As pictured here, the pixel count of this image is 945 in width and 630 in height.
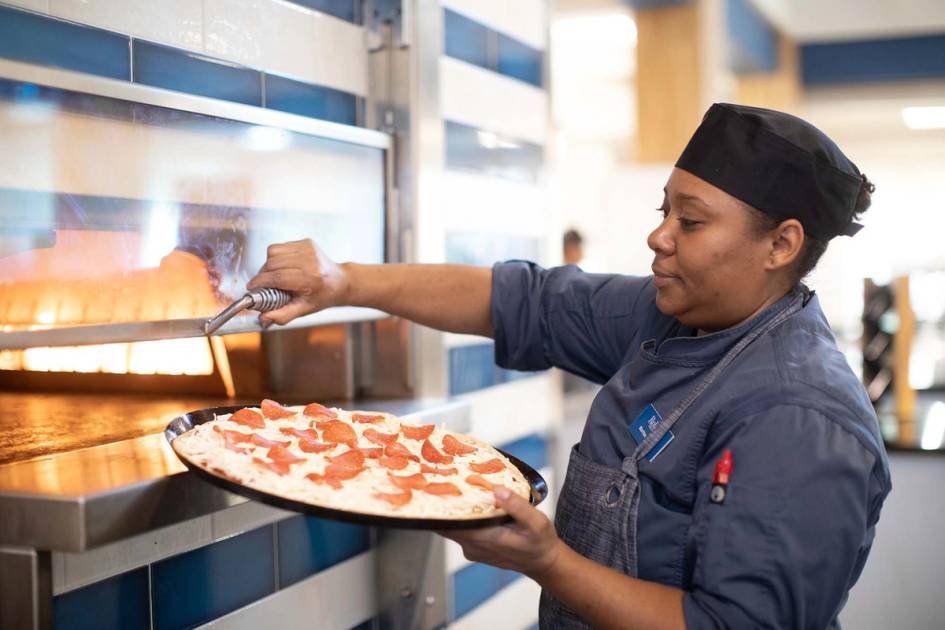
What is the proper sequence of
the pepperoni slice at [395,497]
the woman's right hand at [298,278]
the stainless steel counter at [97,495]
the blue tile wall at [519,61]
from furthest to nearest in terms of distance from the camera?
the blue tile wall at [519,61] → the woman's right hand at [298,278] → the pepperoni slice at [395,497] → the stainless steel counter at [97,495]

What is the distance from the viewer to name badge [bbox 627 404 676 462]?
60.6 inches

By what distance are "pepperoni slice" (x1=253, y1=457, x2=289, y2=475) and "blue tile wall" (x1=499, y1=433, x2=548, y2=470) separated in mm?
1507

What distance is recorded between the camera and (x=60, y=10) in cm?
150

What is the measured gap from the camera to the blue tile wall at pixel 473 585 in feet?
8.32

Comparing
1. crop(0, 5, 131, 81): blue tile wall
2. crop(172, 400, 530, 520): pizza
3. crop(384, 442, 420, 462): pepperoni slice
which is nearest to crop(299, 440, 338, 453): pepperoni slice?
crop(172, 400, 530, 520): pizza

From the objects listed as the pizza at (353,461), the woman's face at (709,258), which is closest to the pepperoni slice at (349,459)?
the pizza at (353,461)

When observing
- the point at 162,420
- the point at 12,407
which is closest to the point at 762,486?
the point at 162,420

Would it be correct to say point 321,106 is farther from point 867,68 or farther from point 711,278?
point 867,68

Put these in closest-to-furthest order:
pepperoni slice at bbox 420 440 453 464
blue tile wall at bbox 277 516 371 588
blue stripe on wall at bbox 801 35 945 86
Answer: pepperoni slice at bbox 420 440 453 464
blue tile wall at bbox 277 516 371 588
blue stripe on wall at bbox 801 35 945 86

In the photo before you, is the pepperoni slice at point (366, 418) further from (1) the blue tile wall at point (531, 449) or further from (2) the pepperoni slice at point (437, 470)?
(1) the blue tile wall at point (531, 449)

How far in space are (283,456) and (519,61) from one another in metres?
1.87

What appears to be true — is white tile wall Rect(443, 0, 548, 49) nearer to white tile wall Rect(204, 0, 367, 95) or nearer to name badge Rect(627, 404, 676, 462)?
white tile wall Rect(204, 0, 367, 95)

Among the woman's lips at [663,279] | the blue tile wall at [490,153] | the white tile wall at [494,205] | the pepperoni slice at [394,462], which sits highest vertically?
the blue tile wall at [490,153]

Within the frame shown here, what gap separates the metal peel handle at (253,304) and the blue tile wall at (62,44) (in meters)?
0.43
